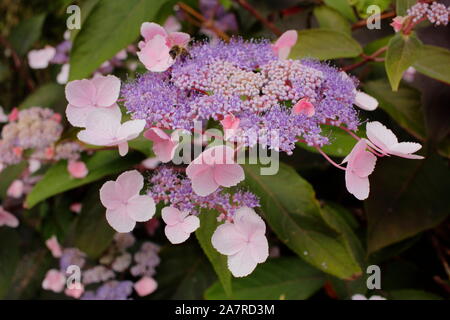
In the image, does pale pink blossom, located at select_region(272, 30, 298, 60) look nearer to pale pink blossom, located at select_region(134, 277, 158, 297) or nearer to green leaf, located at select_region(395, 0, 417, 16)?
green leaf, located at select_region(395, 0, 417, 16)

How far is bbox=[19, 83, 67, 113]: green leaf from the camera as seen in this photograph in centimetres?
85

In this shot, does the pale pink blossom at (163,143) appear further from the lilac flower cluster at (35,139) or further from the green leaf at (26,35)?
the green leaf at (26,35)

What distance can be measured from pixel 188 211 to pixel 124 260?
41 centimetres

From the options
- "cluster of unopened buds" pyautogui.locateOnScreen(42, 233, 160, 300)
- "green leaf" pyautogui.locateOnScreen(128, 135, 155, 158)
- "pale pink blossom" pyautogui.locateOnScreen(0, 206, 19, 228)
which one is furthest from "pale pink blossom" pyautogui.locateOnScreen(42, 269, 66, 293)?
"green leaf" pyautogui.locateOnScreen(128, 135, 155, 158)

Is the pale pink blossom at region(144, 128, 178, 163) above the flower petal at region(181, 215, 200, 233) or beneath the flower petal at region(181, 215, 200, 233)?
above

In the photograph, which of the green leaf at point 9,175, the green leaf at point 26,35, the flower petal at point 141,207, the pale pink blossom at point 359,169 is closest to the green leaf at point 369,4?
the pale pink blossom at point 359,169

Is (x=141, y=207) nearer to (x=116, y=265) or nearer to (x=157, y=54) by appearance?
(x=157, y=54)

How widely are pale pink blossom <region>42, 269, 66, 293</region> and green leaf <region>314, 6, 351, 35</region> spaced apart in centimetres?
56

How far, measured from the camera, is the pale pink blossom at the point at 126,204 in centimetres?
38

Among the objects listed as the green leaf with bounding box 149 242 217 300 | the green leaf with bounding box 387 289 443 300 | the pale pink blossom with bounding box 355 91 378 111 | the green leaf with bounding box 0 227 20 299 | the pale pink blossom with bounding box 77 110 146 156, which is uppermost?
the pale pink blossom with bounding box 77 110 146 156

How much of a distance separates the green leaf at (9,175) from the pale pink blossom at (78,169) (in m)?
0.18

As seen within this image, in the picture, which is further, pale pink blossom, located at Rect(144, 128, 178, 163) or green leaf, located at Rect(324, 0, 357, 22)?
green leaf, located at Rect(324, 0, 357, 22)

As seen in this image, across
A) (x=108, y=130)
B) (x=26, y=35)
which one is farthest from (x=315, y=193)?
(x=26, y=35)
